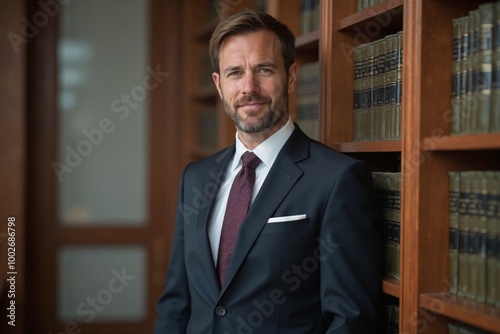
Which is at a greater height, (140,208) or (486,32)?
(486,32)

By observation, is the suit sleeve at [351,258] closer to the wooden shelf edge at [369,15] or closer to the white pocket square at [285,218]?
the white pocket square at [285,218]

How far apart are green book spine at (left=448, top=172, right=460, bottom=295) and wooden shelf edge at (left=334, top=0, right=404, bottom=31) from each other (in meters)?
0.54

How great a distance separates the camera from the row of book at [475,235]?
1.53 m

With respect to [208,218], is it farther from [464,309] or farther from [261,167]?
[464,309]

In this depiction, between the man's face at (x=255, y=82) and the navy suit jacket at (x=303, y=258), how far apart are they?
12cm

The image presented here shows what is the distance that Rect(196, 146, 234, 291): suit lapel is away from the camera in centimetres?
193

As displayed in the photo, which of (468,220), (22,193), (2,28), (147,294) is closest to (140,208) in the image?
(147,294)

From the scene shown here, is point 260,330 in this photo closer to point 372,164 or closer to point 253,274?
point 253,274

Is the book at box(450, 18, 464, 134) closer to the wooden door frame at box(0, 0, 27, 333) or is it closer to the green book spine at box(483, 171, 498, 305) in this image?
the green book spine at box(483, 171, 498, 305)

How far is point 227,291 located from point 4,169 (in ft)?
7.14

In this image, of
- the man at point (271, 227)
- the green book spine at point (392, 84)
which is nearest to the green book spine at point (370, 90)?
the green book spine at point (392, 84)

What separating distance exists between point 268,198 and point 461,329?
2.15 ft

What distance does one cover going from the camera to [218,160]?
2219mm

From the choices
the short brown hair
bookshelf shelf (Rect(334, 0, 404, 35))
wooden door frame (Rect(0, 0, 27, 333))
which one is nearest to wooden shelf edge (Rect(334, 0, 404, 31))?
bookshelf shelf (Rect(334, 0, 404, 35))
